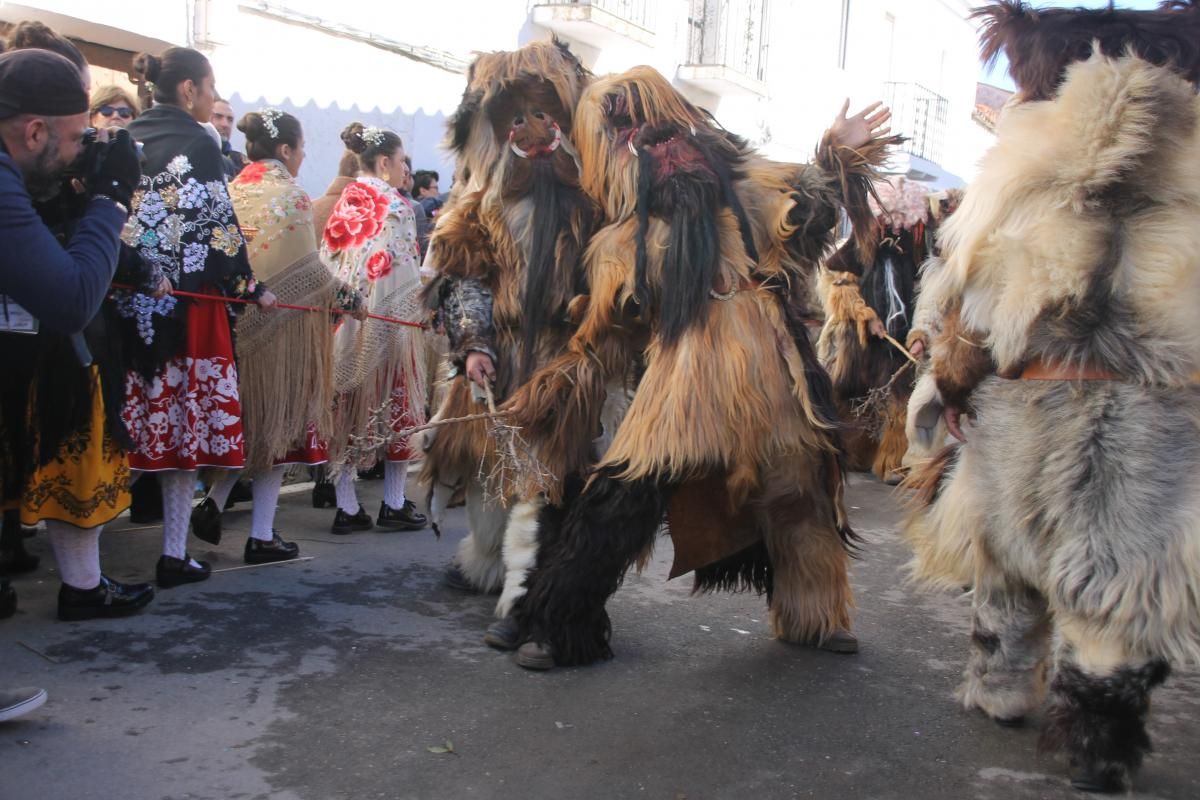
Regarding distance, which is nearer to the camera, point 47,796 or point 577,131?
point 47,796

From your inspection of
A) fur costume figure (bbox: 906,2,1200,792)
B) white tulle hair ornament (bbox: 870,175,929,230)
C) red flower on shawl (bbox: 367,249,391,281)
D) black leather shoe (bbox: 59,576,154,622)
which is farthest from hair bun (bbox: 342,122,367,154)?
fur costume figure (bbox: 906,2,1200,792)

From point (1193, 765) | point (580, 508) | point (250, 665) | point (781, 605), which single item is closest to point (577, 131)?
point (580, 508)

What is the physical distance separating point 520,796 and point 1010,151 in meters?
2.15

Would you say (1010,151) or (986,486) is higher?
(1010,151)

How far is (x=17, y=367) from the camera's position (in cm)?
378

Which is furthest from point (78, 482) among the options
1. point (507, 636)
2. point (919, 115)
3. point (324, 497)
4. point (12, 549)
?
point (919, 115)

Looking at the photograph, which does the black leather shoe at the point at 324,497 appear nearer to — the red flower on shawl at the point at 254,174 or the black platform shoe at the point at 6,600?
the red flower on shawl at the point at 254,174

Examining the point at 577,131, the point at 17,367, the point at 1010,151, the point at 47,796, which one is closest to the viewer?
the point at 47,796

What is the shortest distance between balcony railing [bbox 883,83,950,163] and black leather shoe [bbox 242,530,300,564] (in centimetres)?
1866

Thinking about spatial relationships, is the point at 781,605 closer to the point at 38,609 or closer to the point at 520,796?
the point at 520,796

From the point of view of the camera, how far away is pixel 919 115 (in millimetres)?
22969

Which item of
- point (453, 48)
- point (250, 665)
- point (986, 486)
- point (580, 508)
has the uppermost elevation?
point (453, 48)

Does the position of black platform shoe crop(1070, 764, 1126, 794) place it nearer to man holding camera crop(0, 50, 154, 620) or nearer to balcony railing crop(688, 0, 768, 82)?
man holding camera crop(0, 50, 154, 620)

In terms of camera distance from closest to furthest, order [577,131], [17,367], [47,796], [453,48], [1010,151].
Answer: [47,796], [1010,151], [17,367], [577,131], [453,48]
